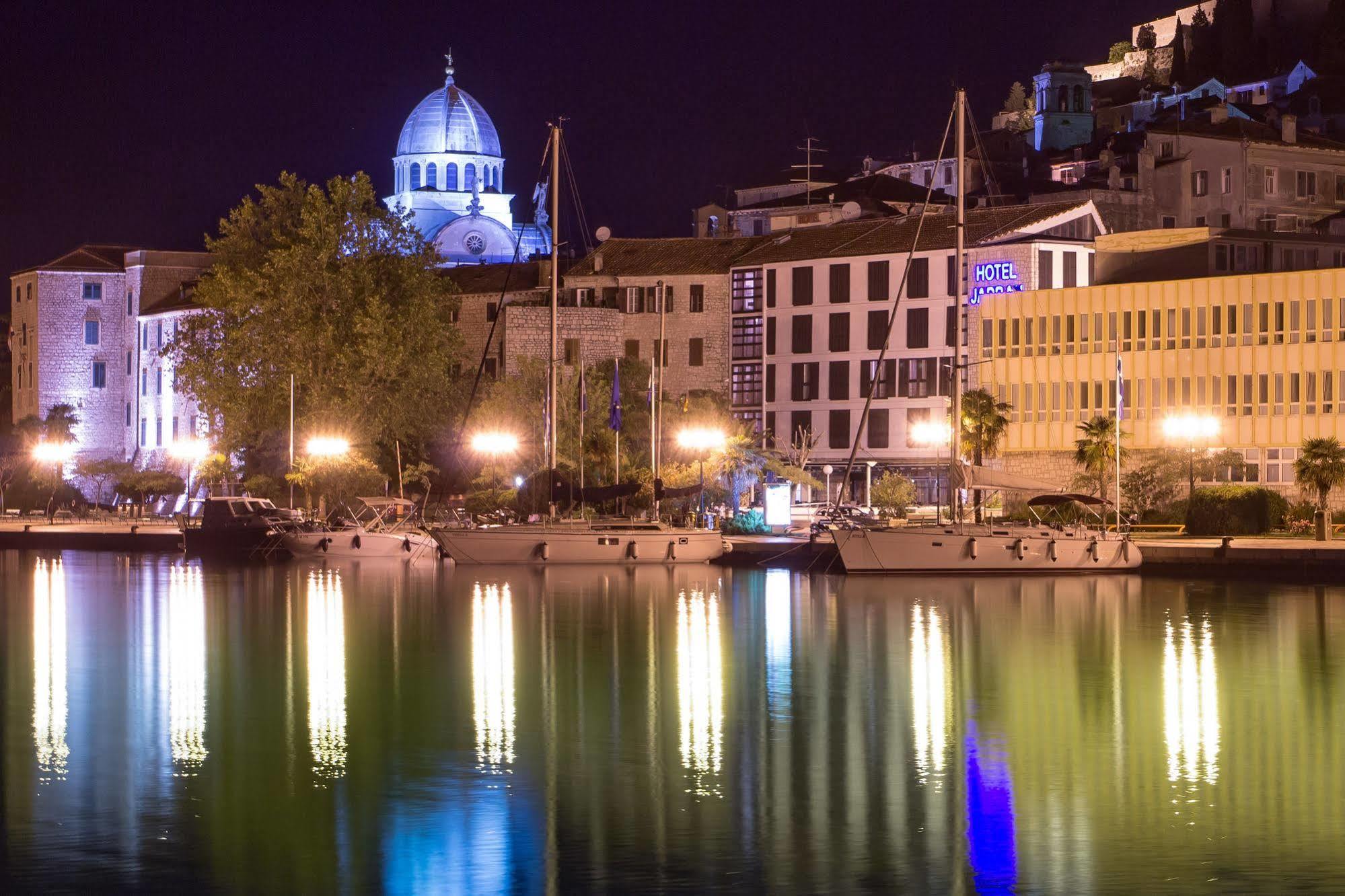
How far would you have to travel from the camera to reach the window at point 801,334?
8506cm

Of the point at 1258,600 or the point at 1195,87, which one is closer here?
the point at 1258,600

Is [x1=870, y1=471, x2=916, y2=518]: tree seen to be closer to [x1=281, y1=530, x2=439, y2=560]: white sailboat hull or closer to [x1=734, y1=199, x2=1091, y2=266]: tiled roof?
[x1=281, y1=530, x2=439, y2=560]: white sailboat hull

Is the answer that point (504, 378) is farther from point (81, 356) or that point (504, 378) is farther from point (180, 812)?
point (180, 812)

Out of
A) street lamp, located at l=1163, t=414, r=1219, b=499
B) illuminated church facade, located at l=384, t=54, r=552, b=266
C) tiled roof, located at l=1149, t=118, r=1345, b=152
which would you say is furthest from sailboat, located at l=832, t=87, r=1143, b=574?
illuminated church facade, located at l=384, t=54, r=552, b=266

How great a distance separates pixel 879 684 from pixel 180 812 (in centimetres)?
1218

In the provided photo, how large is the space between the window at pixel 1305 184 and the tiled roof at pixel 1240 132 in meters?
1.33

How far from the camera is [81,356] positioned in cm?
10744

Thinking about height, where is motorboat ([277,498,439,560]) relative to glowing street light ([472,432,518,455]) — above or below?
below

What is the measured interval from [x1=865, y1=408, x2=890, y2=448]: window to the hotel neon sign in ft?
21.6

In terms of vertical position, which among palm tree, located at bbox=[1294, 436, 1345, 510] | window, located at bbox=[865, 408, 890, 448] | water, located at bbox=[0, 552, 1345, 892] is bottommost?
water, located at bbox=[0, 552, 1345, 892]

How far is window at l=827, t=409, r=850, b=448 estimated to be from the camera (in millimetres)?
83062

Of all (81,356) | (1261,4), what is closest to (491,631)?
(81,356)

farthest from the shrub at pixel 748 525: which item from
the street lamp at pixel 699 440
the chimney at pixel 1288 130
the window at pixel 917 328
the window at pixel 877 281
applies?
the chimney at pixel 1288 130

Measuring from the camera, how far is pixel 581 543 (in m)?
50.7
